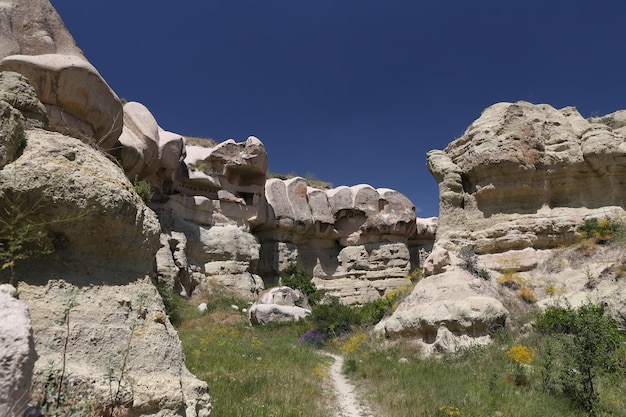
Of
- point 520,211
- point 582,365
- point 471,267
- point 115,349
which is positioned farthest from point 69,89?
point 520,211

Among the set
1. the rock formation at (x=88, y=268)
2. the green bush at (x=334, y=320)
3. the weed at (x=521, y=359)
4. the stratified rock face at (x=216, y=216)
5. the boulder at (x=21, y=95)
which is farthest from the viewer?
the stratified rock face at (x=216, y=216)

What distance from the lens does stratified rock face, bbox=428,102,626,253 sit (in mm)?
13695

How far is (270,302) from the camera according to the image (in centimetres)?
1802

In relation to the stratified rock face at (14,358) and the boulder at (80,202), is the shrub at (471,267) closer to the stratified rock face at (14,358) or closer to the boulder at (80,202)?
the boulder at (80,202)

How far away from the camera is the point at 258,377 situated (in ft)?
21.4

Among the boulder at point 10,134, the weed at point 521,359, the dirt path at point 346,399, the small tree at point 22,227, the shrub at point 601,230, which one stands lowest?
the dirt path at point 346,399

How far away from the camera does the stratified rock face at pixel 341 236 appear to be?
1065 inches

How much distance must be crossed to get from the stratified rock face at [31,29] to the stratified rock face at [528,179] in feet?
50.9

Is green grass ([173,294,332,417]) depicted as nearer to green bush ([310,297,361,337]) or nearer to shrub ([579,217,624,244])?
green bush ([310,297,361,337])

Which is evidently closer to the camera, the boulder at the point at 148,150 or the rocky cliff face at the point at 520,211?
the rocky cliff face at the point at 520,211

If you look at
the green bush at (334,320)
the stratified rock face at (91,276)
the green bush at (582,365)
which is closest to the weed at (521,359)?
the green bush at (582,365)

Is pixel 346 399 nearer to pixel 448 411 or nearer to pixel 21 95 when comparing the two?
pixel 448 411

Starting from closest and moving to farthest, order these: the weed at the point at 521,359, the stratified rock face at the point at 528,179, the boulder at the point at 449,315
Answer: the weed at the point at 521,359 < the boulder at the point at 449,315 < the stratified rock face at the point at 528,179

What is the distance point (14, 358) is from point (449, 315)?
9.02 metres
